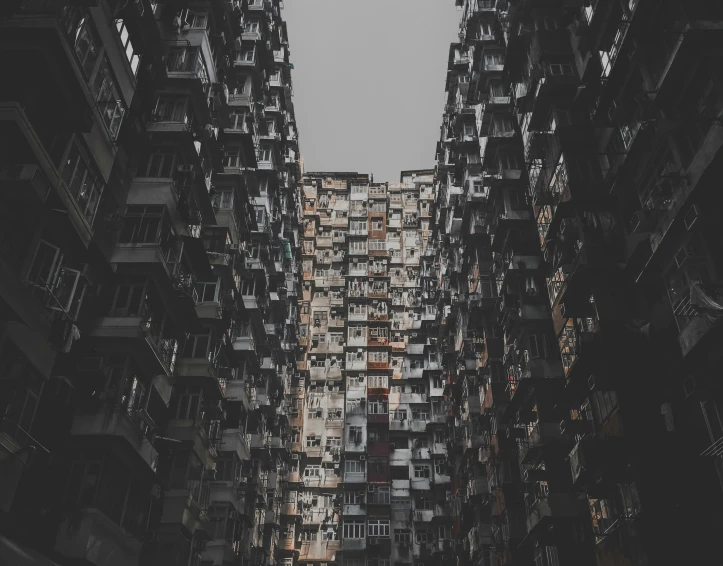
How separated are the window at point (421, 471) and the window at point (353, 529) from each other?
20.9ft

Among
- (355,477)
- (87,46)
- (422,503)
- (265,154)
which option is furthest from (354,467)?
(87,46)

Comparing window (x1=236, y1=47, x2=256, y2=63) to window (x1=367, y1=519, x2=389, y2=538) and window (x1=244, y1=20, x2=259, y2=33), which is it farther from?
window (x1=367, y1=519, x2=389, y2=538)

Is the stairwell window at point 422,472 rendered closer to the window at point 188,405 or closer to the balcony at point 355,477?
the balcony at point 355,477

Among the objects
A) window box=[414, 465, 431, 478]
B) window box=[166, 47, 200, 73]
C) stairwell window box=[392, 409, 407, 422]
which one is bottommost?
window box=[414, 465, 431, 478]

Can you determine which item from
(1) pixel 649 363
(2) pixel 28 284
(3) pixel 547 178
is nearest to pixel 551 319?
(3) pixel 547 178

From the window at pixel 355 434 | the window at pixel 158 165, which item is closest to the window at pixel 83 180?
the window at pixel 158 165

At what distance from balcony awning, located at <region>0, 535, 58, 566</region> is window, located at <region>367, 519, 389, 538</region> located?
124 feet

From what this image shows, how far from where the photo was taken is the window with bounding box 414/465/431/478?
5409cm

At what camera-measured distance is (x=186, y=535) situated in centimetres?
2527

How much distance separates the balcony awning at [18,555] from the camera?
45.1ft

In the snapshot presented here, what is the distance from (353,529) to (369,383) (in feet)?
41.7

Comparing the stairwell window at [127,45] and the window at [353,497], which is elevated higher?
the stairwell window at [127,45]

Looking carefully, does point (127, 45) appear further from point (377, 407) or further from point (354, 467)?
point (377, 407)

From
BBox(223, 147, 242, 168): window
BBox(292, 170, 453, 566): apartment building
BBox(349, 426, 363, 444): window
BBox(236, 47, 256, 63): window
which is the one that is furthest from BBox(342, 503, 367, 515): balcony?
BBox(236, 47, 256, 63): window
